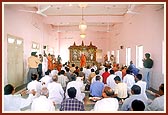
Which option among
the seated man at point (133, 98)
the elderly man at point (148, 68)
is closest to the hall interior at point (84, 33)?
the elderly man at point (148, 68)

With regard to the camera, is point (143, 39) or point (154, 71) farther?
point (143, 39)

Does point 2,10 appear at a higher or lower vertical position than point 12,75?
higher

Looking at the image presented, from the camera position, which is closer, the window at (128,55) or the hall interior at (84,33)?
the hall interior at (84,33)

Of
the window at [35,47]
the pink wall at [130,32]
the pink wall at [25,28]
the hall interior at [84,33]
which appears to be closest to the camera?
the hall interior at [84,33]

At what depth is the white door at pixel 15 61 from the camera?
20.8 ft

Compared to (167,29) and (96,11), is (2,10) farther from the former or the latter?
(96,11)

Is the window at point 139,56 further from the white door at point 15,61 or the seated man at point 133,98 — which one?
the seated man at point 133,98

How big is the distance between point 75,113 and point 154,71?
192 inches

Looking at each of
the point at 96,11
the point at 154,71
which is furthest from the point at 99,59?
the point at 154,71

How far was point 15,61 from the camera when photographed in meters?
6.95

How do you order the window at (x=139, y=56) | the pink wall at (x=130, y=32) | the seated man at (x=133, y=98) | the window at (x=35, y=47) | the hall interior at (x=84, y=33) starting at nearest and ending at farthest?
the seated man at (x=133, y=98) < the hall interior at (x=84, y=33) < the pink wall at (x=130, y=32) < the window at (x=139, y=56) < the window at (x=35, y=47)

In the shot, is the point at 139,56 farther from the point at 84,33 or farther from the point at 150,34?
the point at 84,33

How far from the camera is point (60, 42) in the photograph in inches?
603

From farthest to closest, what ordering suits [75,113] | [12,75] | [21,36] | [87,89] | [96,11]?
[96,11], [21,36], [12,75], [87,89], [75,113]
